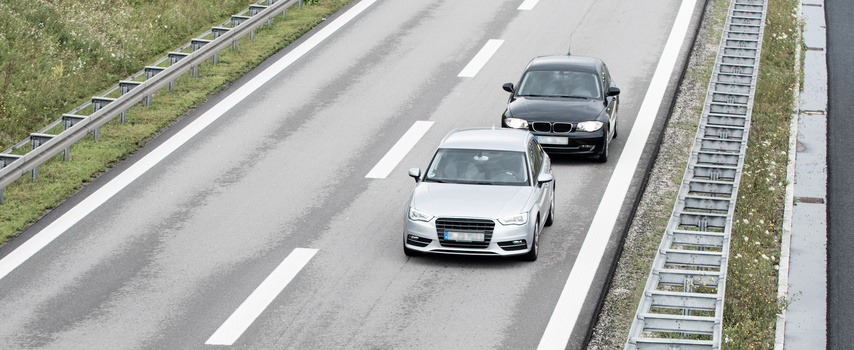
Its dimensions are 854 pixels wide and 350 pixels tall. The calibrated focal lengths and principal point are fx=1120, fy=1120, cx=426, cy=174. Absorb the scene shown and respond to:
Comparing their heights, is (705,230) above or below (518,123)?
below

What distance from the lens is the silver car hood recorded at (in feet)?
47.2

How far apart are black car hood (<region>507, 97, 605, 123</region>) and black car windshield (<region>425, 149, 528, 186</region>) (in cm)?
353

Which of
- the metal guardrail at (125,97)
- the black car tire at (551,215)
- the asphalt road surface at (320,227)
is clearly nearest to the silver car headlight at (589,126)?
the asphalt road surface at (320,227)

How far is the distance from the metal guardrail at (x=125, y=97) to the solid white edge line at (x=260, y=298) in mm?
5393

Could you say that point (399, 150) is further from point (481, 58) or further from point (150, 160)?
point (481, 58)

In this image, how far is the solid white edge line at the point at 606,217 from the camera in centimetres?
1277

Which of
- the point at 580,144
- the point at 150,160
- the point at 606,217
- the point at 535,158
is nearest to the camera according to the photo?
the point at 535,158

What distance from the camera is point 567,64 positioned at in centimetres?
2066

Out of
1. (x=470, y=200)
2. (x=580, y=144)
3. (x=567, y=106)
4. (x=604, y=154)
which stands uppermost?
(x=470, y=200)

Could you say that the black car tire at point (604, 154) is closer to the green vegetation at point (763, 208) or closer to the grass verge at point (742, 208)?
the grass verge at point (742, 208)

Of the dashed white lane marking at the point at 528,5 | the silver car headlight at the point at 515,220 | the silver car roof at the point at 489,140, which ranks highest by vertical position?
the silver car roof at the point at 489,140

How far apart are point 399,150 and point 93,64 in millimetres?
8977

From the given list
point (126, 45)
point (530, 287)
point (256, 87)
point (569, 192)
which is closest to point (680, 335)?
point (530, 287)

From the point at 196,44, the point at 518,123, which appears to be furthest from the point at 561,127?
the point at 196,44
